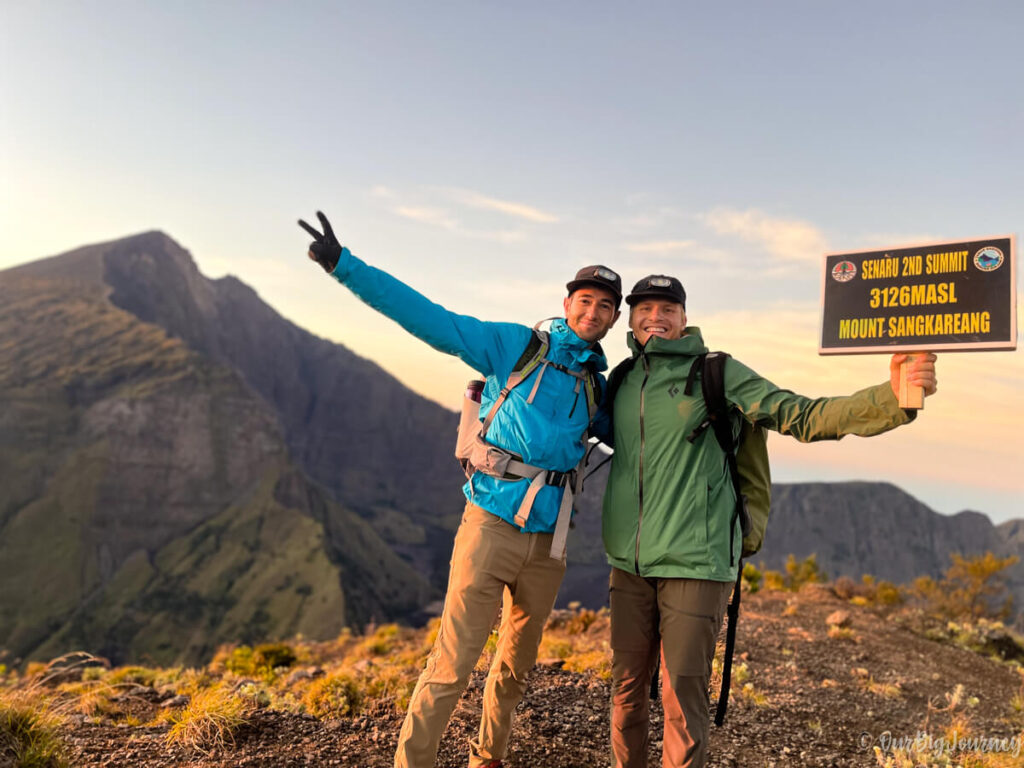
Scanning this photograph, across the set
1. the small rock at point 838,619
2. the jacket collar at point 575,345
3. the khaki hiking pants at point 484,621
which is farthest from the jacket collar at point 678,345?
the small rock at point 838,619

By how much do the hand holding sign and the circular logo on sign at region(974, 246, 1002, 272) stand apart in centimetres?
62

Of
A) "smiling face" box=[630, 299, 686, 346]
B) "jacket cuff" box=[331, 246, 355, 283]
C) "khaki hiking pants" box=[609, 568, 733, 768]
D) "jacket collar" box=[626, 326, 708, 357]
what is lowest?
"khaki hiking pants" box=[609, 568, 733, 768]

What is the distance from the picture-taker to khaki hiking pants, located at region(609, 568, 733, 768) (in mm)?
4055

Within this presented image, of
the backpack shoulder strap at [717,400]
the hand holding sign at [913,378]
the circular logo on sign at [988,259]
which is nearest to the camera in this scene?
the hand holding sign at [913,378]

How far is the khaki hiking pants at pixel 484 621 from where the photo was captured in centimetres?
411

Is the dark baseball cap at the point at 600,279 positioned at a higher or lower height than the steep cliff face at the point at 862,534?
higher

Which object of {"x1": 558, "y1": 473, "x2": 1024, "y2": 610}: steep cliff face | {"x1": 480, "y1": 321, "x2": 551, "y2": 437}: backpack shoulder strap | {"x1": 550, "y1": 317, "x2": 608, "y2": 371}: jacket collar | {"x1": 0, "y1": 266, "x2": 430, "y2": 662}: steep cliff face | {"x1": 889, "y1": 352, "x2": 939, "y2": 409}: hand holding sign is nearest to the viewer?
{"x1": 889, "y1": 352, "x2": 939, "y2": 409}: hand holding sign

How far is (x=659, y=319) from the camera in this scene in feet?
14.8

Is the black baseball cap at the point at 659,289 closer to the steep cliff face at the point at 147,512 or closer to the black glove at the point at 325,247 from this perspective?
the black glove at the point at 325,247

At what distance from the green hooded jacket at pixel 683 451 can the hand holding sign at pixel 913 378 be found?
0.06m

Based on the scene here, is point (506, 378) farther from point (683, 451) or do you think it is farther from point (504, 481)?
point (683, 451)

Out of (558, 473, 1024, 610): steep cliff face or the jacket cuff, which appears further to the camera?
(558, 473, 1024, 610): steep cliff face

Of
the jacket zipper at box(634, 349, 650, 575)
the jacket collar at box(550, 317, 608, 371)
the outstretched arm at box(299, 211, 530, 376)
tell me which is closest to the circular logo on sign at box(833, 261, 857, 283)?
the jacket zipper at box(634, 349, 650, 575)

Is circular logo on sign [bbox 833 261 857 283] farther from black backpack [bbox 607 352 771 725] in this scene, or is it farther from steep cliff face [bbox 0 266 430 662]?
steep cliff face [bbox 0 266 430 662]
